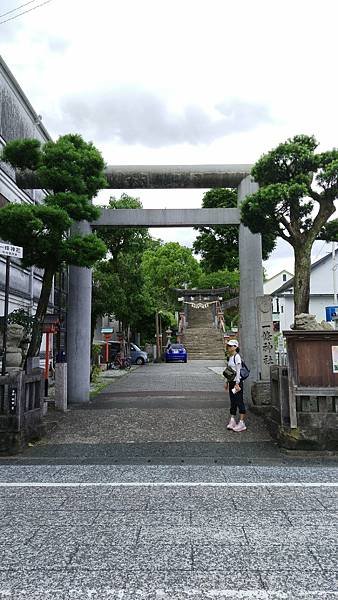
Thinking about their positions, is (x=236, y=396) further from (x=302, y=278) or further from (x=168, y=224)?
(x=168, y=224)

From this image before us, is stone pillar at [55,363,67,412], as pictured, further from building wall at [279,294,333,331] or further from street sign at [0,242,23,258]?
building wall at [279,294,333,331]

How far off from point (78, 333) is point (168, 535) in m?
9.06

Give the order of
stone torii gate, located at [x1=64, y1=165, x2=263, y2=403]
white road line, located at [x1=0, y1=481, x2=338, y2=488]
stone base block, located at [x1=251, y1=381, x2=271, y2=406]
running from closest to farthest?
white road line, located at [x1=0, y1=481, x2=338, y2=488], stone base block, located at [x1=251, y1=381, x2=271, y2=406], stone torii gate, located at [x1=64, y1=165, x2=263, y2=403]

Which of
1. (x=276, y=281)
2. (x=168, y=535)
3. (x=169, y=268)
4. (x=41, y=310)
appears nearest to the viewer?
(x=168, y=535)

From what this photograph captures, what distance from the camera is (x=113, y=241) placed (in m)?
24.7

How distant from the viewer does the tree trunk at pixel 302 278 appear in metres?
9.86

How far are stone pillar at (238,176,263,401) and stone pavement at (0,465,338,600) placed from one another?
627cm

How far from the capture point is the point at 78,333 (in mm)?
12672

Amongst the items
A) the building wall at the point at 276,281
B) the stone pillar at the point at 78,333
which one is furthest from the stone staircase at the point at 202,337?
the stone pillar at the point at 78,333

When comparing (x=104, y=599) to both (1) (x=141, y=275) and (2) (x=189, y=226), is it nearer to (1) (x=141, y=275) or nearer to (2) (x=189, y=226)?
(2) (x=189, y=226)

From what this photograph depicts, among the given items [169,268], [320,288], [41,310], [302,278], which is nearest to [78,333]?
[41,310]

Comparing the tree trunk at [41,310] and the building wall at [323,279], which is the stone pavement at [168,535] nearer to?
the tree trunk at [41,310]

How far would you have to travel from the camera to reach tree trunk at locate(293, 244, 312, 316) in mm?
9859

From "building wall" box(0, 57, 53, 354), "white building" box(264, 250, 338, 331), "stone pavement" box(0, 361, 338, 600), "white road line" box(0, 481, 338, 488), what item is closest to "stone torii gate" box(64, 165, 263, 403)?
"building wall" box(0, 57, 53, 354)
